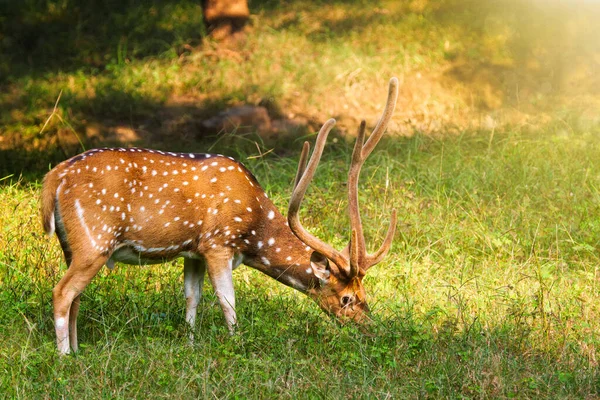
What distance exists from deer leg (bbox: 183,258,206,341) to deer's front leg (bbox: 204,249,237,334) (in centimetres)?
30

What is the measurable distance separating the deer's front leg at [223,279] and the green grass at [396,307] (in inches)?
4.7

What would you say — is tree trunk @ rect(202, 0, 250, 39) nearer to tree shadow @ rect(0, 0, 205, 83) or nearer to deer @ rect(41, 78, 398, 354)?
tree shadow @ rect(0, 0, 205, 83)

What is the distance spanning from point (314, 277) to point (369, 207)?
7.45 ft

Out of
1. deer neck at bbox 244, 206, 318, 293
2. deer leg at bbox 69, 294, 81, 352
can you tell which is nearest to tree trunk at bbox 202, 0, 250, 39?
deer neck at bbox 244, 206, 318, 293

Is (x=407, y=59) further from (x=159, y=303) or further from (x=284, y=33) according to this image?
(x=159, y=303)

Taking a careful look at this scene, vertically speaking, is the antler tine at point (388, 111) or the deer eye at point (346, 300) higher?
the antler tine at point (388, 111)

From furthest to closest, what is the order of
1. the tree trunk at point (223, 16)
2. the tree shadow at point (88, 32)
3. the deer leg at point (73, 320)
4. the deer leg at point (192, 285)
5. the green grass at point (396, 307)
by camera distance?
the tree shadow at point (88, 32) < the tree trunk at point (223, 16) < the deer leg at point (192, 285) < the deer leg at point (73, 320) < the green grass at point (396, 307)

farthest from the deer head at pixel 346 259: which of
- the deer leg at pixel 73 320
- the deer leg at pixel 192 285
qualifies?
the deer leg at pixel 73 320

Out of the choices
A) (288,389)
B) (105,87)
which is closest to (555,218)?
(288,389)

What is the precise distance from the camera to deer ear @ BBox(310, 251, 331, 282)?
5.99m

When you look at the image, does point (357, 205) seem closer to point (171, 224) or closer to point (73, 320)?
point (171, 224)

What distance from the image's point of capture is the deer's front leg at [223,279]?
19.4 feet

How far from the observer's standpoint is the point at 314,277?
241 inches

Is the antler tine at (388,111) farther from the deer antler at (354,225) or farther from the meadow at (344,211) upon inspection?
the meadow at (344,211)
